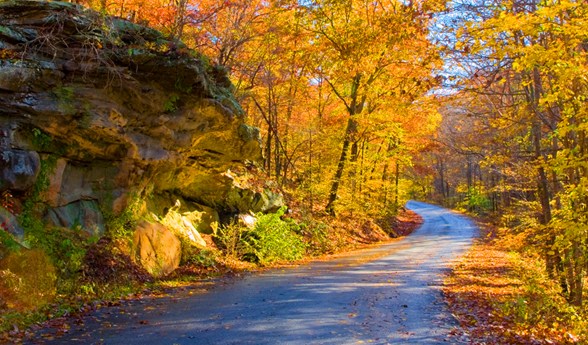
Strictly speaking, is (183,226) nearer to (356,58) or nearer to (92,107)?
(92,107)

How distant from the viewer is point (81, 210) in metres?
8.88

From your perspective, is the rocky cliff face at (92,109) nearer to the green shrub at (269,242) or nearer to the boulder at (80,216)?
the boulder at (80,216)

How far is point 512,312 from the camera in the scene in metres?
7.94

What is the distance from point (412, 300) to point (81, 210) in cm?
685

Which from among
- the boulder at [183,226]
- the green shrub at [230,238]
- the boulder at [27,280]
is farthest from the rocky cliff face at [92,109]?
the green shrub at [230,238]

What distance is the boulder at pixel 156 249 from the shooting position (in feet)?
31.4

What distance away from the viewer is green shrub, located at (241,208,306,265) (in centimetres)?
1362

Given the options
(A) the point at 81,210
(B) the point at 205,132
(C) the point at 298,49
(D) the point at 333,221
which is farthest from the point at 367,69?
(A) the point at 81,210

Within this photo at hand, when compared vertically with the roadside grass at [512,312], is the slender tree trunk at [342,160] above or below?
above

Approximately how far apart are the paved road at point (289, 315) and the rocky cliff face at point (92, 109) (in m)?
2.63

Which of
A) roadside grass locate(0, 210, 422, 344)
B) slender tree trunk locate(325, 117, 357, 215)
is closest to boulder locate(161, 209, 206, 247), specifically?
roadside grass locate(0, 210, 422, 344)

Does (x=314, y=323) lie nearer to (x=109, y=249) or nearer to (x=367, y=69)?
(x=109, y=249)

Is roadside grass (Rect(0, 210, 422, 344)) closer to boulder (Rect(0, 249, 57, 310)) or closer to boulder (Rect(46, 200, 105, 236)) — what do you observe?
boulder (Rect(0, 249, 57, 310))

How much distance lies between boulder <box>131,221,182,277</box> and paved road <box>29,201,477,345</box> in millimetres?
1474
